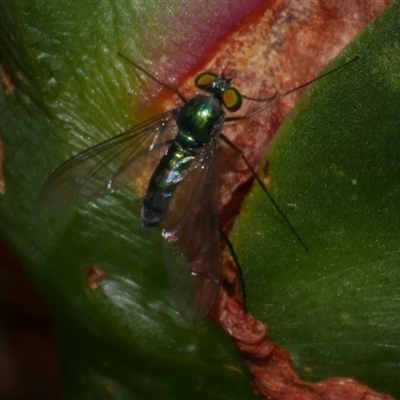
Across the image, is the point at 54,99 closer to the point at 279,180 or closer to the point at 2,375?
the point at 279,180

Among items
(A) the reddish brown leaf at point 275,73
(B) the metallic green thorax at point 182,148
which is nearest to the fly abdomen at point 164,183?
(B) the metallic green thorax at point 182,148

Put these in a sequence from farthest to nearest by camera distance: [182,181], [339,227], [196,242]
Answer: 1. [182,181]
2. [196,242]
3. [339,227]

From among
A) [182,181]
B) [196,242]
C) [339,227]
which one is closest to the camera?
[339,227]

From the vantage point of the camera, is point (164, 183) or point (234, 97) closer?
point (234, 97)

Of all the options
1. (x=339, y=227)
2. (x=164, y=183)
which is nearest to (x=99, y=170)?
(x=164, y=183)

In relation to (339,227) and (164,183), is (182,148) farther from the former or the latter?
(339,227)

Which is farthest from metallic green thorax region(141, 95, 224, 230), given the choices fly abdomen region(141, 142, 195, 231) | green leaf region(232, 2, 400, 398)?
green leaf region(232, 2, 400, 398)
